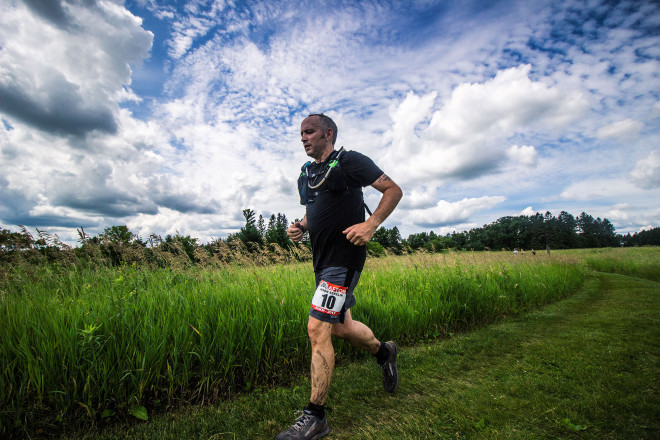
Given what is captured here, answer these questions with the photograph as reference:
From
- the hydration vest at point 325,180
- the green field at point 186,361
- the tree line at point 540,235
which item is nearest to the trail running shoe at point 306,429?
the green field at point 186,361

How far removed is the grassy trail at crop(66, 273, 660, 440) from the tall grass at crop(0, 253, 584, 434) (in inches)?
9.6

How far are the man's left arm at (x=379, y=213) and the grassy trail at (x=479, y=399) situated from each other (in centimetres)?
142

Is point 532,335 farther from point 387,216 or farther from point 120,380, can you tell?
point 120,380

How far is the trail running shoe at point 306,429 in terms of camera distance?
75.6 inches

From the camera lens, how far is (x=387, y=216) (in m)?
2.24

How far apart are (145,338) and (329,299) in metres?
1.67

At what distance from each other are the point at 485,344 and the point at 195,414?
3766 millimetres

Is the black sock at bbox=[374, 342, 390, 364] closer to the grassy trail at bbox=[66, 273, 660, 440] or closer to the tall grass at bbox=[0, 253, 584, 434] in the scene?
the grassy trail at bbox=[66, 273, 660, 440]

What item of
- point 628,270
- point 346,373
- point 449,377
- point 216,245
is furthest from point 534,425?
point 628,270

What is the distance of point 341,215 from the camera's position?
2.37 meters

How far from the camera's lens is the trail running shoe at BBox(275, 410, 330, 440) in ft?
6.30

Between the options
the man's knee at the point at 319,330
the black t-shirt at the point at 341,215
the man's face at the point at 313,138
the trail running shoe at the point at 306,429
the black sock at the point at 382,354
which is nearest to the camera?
the trail running shoe at the point at 306,429

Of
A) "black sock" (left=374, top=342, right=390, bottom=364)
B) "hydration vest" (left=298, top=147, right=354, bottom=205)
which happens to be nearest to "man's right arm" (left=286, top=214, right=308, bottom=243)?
"hydration vest" (left=298, top=147, right=354, bottom=205)

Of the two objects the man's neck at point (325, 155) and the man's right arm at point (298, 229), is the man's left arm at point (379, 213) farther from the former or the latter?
the man's right arm at point (298, 229)
